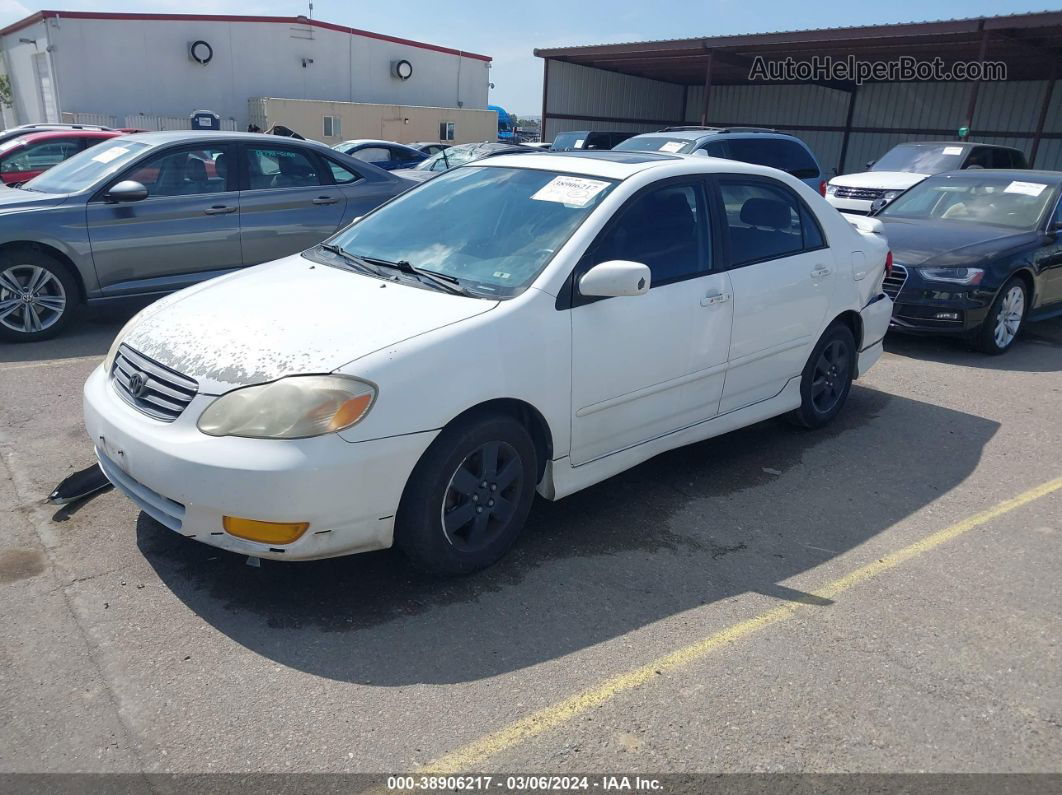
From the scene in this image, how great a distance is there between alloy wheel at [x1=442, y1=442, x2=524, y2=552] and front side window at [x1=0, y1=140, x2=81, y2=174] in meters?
10.9

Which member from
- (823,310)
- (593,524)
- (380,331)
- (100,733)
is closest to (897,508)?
(823,310)

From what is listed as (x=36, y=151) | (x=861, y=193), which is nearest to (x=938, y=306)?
(x=861, y=193)

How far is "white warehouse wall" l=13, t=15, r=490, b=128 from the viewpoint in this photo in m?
30.8

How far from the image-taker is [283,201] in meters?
7.57

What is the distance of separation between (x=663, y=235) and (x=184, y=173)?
480 cm

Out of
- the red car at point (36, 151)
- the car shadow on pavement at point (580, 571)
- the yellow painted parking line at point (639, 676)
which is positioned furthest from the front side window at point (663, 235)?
the red car at point (36, 151)

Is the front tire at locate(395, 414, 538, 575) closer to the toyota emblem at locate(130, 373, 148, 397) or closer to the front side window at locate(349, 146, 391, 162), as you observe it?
the toyota emblem at locate(130, 373, 148, 397)

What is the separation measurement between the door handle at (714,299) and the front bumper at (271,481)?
172cm

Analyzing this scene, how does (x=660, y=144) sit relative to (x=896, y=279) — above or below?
above

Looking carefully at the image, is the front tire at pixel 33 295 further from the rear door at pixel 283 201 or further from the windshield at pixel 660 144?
the windshield at pixel 660 144

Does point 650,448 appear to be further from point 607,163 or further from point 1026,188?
point 1026,188

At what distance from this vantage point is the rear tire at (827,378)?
203 inches

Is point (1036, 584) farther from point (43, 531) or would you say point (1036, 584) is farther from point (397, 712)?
point (43, 531)

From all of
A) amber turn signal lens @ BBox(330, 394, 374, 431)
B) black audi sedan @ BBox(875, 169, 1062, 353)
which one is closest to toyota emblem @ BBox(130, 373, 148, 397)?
amber turn signal lens @ BBox(330, 394, 374, 431)
